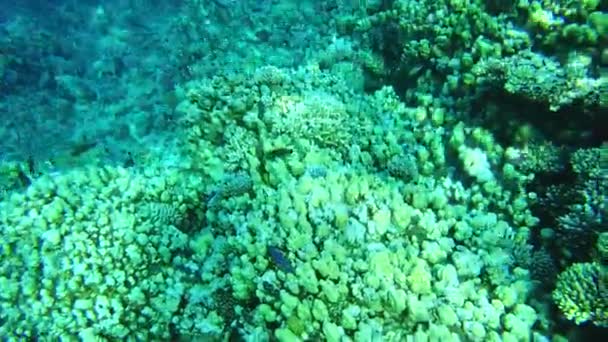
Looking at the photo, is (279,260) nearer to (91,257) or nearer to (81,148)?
(91,257)

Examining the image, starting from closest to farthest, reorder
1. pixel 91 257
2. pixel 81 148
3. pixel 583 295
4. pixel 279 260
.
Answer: pixel 583 295 → pixel 279 260 → pixel 91 257 → pixel 81 148

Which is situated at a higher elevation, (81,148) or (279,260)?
(279,260)

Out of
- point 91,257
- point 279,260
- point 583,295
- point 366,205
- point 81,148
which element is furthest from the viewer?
point 81,148

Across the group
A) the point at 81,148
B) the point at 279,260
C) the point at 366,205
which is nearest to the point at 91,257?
the point at 279,260

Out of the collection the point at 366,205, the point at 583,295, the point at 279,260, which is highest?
the point at 583,295

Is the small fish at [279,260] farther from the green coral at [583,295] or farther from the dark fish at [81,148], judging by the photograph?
the dark fish at [81,148]

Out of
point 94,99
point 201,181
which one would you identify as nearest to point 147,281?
point 201,181

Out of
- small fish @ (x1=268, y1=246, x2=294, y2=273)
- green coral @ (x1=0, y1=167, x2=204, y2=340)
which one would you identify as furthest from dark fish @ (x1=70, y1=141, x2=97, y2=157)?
small fish @ (x1=268, y1=246, x2=294, y2=273)
